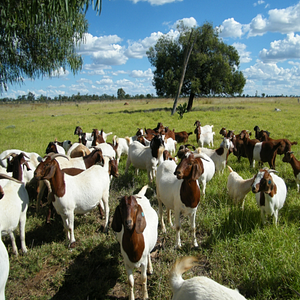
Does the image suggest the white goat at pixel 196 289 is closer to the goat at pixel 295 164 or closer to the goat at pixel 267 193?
the goat at pixel 267 193

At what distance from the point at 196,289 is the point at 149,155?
523 cm

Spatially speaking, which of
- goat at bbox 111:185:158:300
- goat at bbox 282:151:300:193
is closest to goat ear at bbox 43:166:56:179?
goat at bbox 111:185:158:300

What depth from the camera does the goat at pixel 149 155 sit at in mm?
7039

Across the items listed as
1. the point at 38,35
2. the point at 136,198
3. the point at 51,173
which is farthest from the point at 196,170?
the point at 38,35

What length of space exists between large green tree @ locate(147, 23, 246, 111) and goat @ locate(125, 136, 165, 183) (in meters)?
24.5

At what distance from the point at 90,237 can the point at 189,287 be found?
2.72 metres

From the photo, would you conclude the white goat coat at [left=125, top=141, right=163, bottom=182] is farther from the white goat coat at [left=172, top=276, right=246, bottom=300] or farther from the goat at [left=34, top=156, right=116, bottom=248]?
the white goat coat at [left=172, top=276, right=246, bottom=300]

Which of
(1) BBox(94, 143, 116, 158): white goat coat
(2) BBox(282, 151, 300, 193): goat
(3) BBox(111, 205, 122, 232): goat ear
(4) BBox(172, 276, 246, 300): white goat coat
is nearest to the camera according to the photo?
(4) BBox(172, 276, 246, 300): white goat coat

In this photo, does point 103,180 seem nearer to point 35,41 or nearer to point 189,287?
point 189,287

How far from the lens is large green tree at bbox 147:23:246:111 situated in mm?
31016

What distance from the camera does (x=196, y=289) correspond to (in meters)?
2.31

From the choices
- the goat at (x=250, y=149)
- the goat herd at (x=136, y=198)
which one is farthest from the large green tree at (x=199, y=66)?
the goat herd at (x=136, y=198)

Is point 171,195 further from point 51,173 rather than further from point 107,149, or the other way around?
point 107,149

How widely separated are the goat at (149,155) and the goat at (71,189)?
226 centimetres
